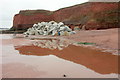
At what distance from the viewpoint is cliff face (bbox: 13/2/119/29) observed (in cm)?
2042

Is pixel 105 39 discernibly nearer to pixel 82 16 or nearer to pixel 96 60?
pixel 96 60

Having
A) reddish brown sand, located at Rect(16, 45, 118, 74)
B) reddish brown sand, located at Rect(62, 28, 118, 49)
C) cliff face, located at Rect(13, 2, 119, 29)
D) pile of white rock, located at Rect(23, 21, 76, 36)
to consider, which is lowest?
reddish brown sand, located at Rect(16, 45, 118, 74)

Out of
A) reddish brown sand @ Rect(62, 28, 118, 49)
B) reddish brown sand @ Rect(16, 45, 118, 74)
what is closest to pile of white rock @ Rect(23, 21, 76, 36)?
reddish brown sand @ Rect(62, 28, 118, 49)

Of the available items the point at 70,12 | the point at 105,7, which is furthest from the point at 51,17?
the point at 105,7

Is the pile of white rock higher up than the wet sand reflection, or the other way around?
the pile of white rock

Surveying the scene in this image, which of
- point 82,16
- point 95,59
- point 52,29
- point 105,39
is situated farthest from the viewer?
point 82,16

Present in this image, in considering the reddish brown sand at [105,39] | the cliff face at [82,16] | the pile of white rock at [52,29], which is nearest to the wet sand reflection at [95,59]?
the reddish brown sand at [105,39]

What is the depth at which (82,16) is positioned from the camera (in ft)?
107

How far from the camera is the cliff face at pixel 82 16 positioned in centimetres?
2042

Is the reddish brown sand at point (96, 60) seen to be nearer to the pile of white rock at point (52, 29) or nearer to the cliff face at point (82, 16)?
the pile of white rock at point (52, 29)

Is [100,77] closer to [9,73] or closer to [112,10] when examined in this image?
[9,73]

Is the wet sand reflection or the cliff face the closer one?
the wet sand reflection

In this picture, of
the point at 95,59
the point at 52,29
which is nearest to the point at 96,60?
the point at 95,59

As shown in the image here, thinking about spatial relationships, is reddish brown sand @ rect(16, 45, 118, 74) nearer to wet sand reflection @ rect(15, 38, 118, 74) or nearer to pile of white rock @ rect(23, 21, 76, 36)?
wet sand reflection @ rect(15, 38, 118, 74)
